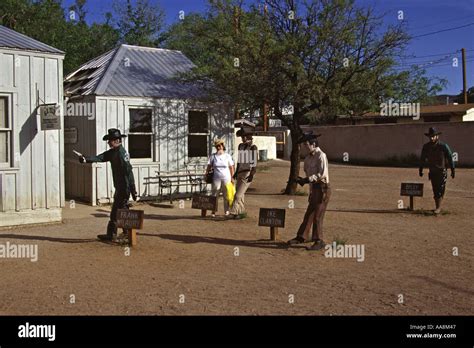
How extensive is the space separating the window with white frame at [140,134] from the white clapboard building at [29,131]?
3.34 meters

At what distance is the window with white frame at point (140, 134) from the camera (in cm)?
1427

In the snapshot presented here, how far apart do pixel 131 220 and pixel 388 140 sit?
25.1m

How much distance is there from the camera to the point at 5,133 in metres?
10.5

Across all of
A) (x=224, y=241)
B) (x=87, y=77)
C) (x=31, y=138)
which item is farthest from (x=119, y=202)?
(x=87, y=77)

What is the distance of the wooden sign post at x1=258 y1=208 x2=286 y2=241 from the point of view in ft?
30.5

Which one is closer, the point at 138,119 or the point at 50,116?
the point at 50,116

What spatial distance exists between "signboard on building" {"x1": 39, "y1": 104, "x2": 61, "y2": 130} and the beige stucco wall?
2277 centimetres

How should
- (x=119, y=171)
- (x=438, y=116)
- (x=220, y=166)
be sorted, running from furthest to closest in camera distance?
(x=438, y=116) → (x=220, y=166) → (x=119, y=171)

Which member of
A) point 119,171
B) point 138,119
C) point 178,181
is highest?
point 138,119

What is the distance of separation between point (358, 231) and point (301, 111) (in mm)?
6324

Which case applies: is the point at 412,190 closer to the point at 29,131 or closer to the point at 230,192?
the point at 230,192

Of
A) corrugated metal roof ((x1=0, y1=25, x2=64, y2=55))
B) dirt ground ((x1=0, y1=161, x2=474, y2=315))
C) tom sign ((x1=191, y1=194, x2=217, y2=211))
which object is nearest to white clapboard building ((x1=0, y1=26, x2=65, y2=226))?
corrugated metal roof ((x1=0, y1=25, x2=64, y2=55))

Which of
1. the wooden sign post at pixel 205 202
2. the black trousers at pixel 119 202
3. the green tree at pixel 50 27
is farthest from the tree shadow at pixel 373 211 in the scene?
the green tree at pixel 50 27
